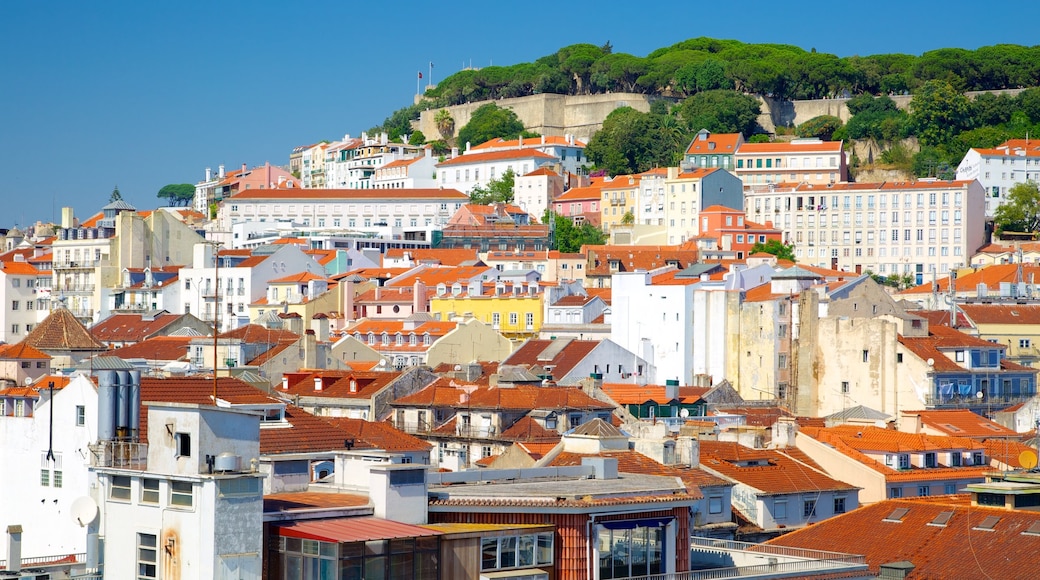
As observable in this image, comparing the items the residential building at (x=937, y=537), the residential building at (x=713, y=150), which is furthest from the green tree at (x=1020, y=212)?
the residential building at (x=937, y=537)

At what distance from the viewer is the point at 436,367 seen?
212ft

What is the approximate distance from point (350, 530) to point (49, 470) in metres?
13.1

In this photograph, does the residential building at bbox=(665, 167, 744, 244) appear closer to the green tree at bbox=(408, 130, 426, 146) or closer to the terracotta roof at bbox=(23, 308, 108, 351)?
the green tree at bbox=(408, 130, 426, 146)

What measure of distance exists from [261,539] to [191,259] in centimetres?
8160

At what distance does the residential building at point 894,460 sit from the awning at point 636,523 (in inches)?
753

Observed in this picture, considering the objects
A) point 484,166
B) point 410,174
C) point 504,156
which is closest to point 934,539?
point 504,156

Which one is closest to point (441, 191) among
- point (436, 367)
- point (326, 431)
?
point (436, 367)

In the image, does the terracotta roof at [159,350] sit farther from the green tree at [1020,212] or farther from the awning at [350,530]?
the green tree at [1020,212]

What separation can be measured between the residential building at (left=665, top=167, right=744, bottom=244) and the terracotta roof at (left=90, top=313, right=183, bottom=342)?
40513mm

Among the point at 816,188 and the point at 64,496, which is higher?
the point at 816,188

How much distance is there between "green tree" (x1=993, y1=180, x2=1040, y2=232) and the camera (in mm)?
109062

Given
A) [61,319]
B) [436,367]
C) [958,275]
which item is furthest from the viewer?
[958,275]

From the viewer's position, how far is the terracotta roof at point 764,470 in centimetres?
3788

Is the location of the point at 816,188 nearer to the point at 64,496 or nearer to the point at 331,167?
the point at 331,167
